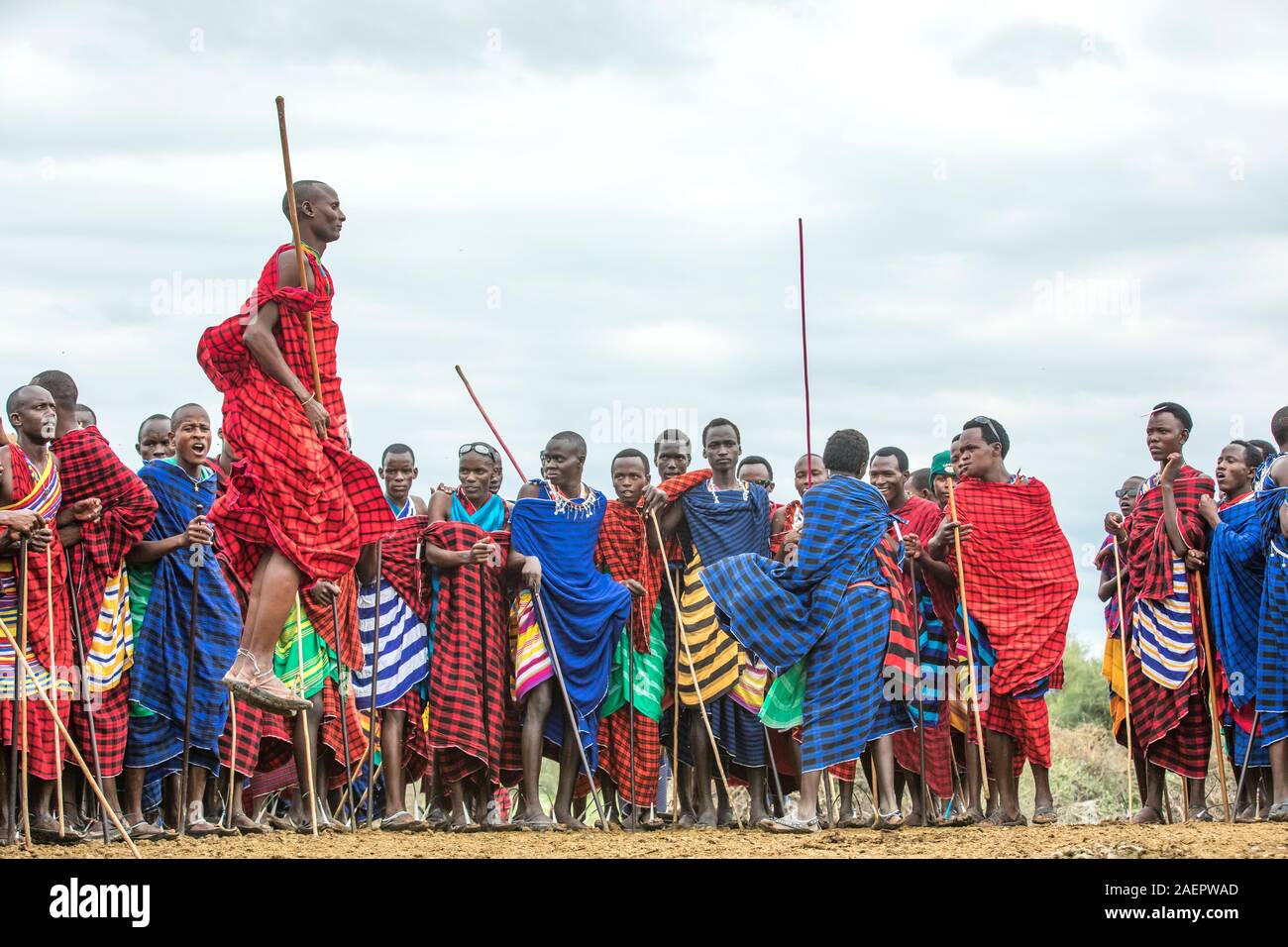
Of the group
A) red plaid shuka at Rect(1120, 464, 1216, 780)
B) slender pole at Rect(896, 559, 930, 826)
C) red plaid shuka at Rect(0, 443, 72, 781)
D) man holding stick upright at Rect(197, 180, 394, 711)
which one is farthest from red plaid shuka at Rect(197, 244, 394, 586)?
red plaid shuka at Rect(1120, 464, 1216, 780)

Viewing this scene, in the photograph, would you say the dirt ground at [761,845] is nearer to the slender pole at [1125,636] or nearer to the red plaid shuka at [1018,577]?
the red plaid shuka at [1018,577]

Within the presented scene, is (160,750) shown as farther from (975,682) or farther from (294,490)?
(975,682)

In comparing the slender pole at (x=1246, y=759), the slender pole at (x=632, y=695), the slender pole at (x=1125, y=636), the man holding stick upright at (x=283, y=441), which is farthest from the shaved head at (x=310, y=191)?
the slender pole at (x=1246, y=759)

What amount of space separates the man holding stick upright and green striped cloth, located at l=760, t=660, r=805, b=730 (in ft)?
12.0

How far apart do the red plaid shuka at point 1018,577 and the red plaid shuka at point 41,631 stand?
20.6 ft

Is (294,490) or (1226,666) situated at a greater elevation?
(294,490)

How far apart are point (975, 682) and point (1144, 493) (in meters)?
2.13

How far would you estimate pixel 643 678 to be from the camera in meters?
12.2

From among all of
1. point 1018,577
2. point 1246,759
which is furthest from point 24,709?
point 1246,759

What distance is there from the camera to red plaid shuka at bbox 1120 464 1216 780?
11953 mm

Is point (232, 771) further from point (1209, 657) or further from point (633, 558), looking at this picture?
point (1209, 657)

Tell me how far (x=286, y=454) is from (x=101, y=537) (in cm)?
226
